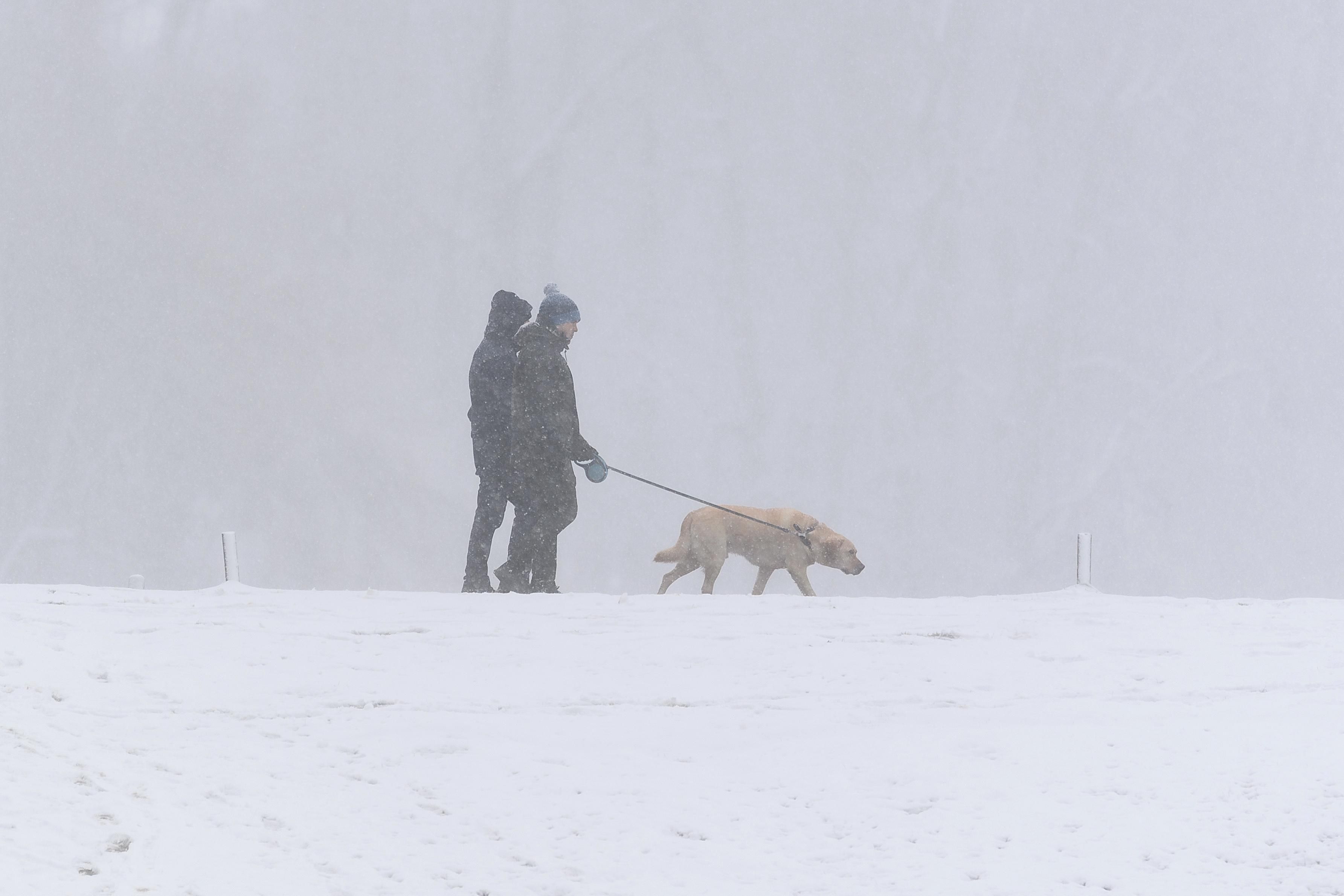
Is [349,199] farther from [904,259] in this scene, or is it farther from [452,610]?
[452,610]

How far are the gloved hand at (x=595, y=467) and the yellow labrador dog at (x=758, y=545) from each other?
8.32 ft

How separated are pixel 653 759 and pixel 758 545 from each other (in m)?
5.54

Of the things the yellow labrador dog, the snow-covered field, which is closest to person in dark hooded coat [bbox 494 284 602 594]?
the snow-covered field

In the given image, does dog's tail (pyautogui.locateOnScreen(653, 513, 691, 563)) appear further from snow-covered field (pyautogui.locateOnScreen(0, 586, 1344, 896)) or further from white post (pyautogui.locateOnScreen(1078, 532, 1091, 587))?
snow-covered field (pyautogui.locateOnScreen(0, 586, 1344, 896))

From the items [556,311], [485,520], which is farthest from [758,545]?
[556,311]

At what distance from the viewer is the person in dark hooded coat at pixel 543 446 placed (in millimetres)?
6137

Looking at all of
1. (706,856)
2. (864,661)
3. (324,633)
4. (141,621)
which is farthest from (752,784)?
(141,621)

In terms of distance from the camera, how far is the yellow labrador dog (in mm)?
8750

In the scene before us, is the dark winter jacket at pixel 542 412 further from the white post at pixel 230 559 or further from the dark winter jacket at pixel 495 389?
the white post at pixel 230 559

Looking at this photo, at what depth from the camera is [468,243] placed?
24172mm

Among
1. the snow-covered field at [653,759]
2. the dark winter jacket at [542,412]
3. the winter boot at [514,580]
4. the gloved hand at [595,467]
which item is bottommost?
the snow-covered field at [653,759]

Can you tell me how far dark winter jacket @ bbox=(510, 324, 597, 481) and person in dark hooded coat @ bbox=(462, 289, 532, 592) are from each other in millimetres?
274

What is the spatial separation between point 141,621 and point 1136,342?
18.8m

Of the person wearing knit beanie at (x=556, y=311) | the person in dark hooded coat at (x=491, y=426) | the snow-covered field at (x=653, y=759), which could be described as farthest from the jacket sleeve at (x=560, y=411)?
the snow-covered field at (x=653, y=759)
